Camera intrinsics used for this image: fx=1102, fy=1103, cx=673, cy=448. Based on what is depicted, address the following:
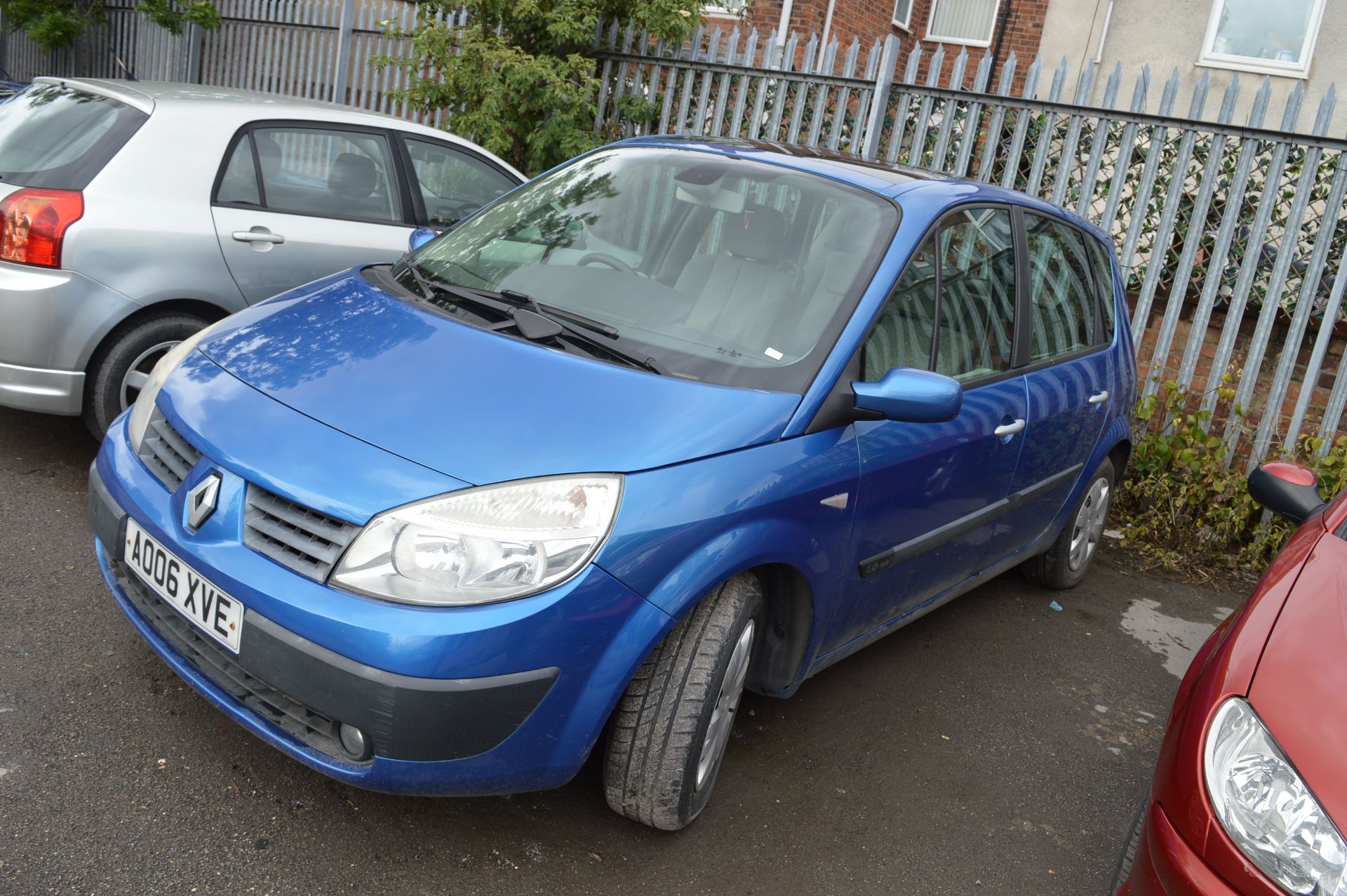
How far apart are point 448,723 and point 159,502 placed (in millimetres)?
920

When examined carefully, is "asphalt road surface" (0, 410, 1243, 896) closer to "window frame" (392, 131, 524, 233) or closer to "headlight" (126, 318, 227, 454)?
"headlight" (126, 318, 227, 454)

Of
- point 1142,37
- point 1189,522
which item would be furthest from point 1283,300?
point 1142,37

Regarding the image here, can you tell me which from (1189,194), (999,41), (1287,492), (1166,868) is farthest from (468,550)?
(999,41)

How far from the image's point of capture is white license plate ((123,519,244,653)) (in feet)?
7.79

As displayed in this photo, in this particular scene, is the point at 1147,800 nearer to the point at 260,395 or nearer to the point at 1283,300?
the point at 260,395

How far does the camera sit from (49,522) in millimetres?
3980

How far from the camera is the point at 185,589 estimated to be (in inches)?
97.0

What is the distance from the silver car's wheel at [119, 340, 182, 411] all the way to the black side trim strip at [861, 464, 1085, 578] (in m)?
2.89

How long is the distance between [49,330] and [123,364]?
0.29 metres

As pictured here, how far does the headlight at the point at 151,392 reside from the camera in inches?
112

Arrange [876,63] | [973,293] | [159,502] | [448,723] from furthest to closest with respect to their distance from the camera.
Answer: [876,63], [973,293], [159,502], [448,723]

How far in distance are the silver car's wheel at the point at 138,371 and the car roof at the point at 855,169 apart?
79.2 inches

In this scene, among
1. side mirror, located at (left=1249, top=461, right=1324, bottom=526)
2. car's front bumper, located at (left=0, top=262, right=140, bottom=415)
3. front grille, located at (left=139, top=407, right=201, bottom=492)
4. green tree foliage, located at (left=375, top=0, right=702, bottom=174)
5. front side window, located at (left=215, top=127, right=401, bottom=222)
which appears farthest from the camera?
green tree foliage, located at (left=375, top=0, right=702, bottom=174)

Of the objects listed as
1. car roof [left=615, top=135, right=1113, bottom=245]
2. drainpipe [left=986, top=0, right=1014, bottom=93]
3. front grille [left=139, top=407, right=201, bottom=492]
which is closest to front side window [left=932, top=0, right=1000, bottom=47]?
drainpipe [left=986, top=0, right=1014, bottom=93]
